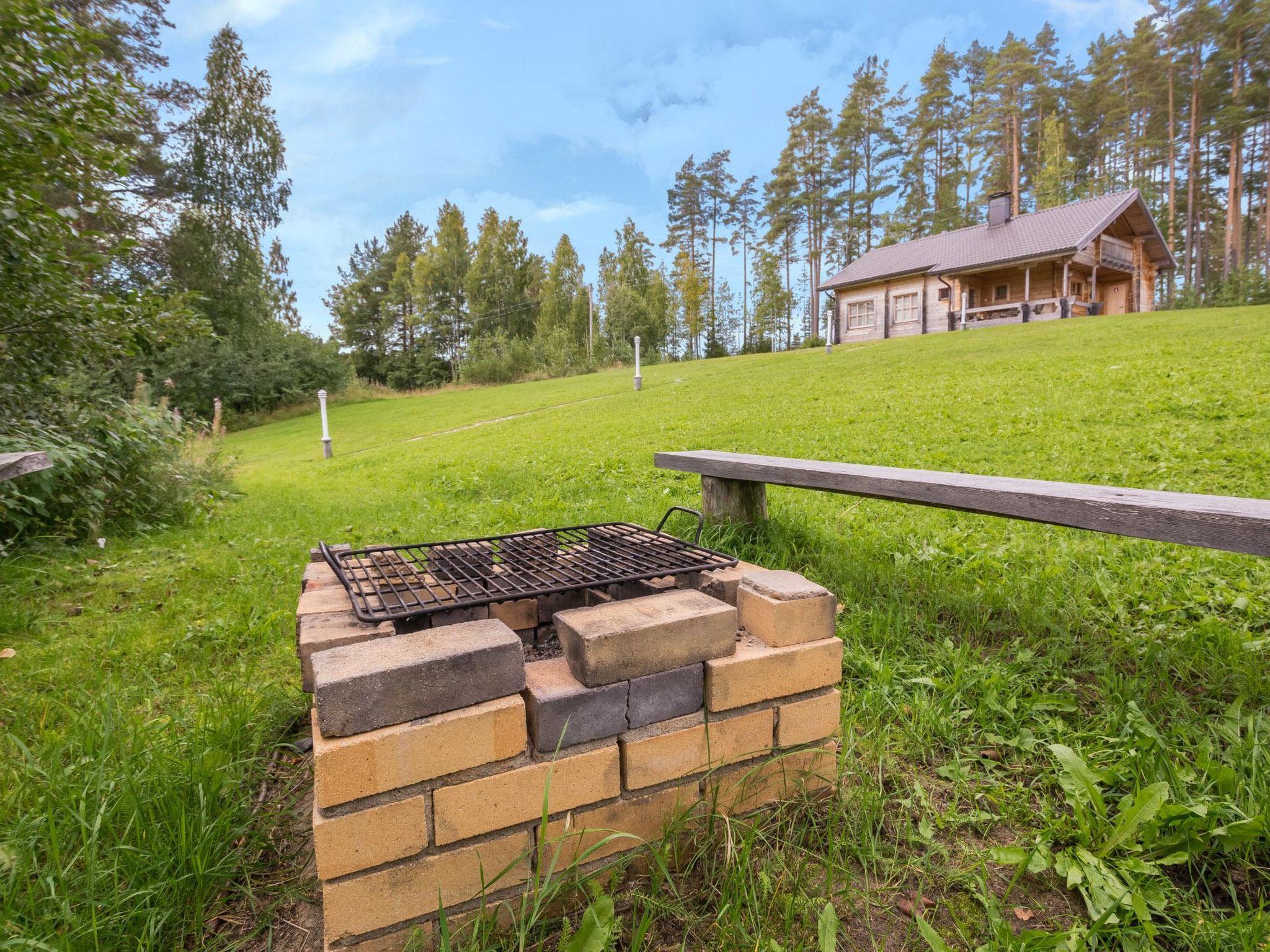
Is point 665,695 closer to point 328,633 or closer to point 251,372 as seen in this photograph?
point 328,633

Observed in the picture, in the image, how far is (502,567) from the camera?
1.80 m

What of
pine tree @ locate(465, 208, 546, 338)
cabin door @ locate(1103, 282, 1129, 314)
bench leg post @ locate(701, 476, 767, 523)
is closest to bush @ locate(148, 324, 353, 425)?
pine tree @ locate(465, 208, 546, 338)

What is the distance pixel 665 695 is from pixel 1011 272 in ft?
79.2

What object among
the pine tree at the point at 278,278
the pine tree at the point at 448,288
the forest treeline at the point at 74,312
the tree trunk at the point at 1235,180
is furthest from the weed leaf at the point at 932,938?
the pine tree at the point at 448,288

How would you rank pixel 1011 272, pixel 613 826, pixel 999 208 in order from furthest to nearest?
pixel 999 208, pixel 1011 272, pixel 613 826

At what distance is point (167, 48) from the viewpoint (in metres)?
16.8

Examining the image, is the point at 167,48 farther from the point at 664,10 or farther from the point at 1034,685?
the point at 1034,685

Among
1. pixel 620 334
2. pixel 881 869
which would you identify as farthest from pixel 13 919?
pixel 620 334

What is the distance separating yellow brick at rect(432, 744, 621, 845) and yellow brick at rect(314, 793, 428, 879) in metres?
0.03

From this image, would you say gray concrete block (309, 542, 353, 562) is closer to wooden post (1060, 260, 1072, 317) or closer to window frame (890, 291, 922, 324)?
wooden post (1060, 260, 1072, 317)

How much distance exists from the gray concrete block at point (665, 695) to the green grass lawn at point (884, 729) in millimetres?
280

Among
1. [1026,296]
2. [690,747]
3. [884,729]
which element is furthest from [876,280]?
[690,747]

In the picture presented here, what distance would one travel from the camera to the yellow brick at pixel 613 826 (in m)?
1.17

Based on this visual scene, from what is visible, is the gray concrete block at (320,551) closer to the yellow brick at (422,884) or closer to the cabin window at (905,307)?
the yellow brick at (422,884)
